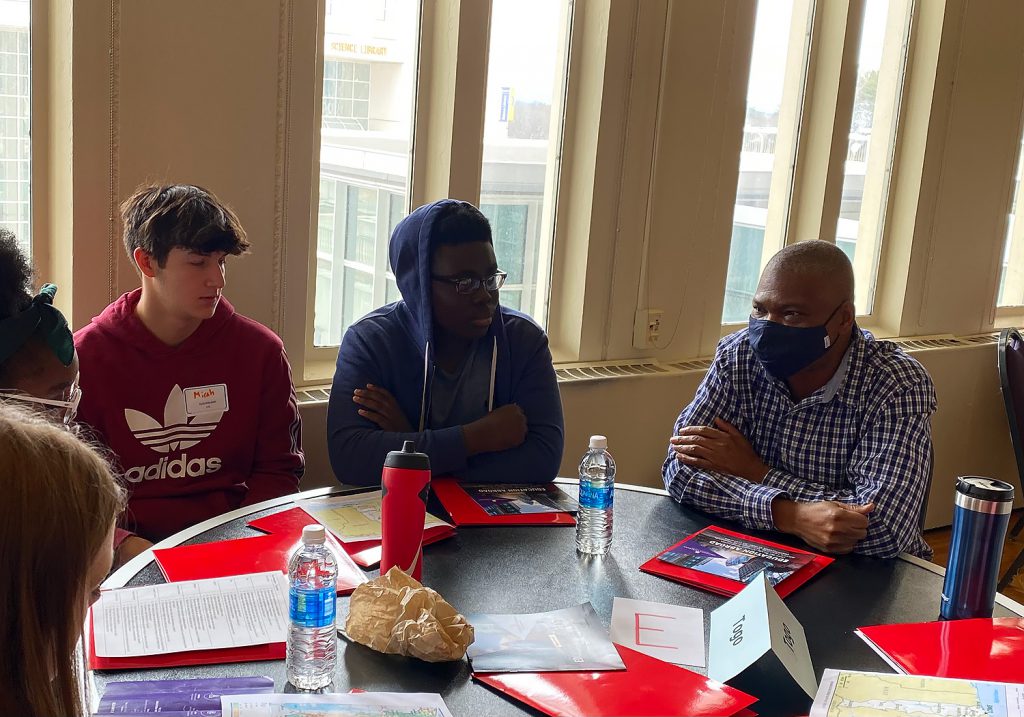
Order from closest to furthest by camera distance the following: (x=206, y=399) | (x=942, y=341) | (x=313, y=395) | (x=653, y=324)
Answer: (x=206, y=399) → (x=313, y=395) → (x=653, y=324) → (x=942, y=341)

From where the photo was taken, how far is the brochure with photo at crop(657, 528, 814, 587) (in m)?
1.63

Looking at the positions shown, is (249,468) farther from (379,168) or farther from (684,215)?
(684,215)

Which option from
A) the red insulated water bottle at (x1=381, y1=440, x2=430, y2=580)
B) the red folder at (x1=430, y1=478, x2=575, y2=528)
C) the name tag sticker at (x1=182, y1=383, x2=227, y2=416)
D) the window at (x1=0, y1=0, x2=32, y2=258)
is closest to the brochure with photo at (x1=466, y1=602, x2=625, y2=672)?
the red insulated water bottle at (x1=381, y1=440, x2=430, y2=580)

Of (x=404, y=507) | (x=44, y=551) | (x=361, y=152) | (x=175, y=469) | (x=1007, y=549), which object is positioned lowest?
(x=1007, y=549)

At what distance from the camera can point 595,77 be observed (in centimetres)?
308

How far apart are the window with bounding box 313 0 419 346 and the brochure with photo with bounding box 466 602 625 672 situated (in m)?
1.64

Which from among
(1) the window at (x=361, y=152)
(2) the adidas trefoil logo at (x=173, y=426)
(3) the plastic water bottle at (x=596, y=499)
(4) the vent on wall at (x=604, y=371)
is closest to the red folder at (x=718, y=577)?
(3) the plastic water bottle at (x=596, y=499)

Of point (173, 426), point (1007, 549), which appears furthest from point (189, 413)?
point (1007, 549)

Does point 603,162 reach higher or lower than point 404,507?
higher

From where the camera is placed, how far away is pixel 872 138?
158 inches

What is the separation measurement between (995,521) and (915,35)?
3005 mm

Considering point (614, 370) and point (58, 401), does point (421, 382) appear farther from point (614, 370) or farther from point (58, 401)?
point (614, 370)

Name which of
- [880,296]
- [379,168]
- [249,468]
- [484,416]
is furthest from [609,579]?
[880,296]

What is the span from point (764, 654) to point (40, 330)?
1217mm
